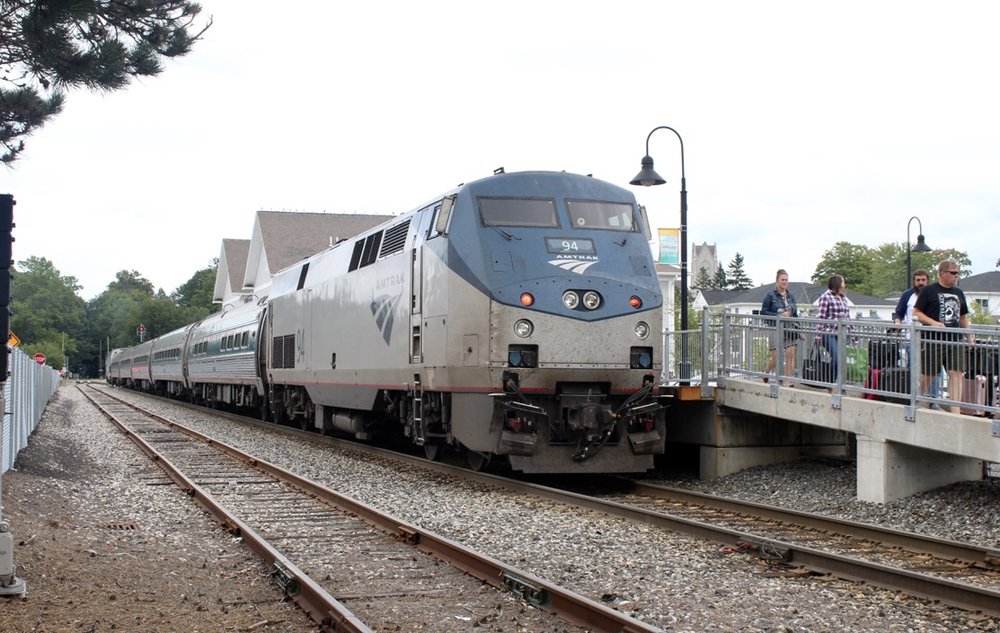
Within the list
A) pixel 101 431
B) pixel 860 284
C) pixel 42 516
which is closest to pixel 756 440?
pixel 42 516

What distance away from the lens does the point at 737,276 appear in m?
148

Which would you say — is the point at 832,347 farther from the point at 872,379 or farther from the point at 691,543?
the point at 691,543

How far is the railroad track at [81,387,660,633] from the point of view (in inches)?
226

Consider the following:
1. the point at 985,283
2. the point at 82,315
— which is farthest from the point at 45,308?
the point at 985,283

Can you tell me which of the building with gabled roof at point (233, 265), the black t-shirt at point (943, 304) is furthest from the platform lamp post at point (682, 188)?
the building with gabled roof at point (233, 265)

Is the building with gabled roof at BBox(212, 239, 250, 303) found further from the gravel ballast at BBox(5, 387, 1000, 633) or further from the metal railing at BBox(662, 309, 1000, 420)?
the metal railing at BBox(662, 309, 1000, 420)

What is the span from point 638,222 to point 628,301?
1294 mm

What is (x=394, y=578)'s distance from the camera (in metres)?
6.92

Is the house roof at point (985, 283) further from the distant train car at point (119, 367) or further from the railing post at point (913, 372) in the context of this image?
the railing post at point (913, 372)

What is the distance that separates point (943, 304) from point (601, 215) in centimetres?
393

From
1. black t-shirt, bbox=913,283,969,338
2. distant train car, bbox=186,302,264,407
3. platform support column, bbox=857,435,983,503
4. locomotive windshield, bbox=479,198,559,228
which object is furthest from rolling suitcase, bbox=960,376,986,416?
distant train car, bbox=186,302,264,407

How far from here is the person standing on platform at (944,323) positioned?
9.59 meters

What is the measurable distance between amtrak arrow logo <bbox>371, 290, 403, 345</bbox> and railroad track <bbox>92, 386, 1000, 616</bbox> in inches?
132

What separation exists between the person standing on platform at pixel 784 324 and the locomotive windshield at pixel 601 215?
211 cm
